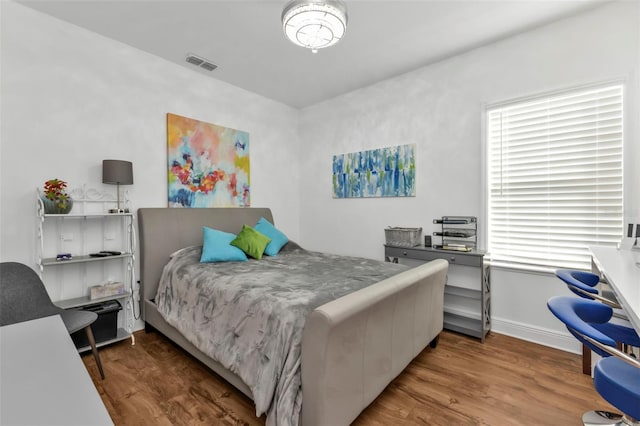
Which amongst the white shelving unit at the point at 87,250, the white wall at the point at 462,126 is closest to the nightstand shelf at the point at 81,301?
the white shelving unit at the point at 87,250

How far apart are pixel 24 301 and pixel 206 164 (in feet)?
6.93

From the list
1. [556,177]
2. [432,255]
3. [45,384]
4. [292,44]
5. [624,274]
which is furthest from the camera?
[432,255]

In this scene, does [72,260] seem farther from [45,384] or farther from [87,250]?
[45,384]

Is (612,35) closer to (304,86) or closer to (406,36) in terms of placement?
(406,36)

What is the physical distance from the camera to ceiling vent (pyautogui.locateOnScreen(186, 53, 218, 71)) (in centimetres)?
319

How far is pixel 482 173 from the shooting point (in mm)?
3035

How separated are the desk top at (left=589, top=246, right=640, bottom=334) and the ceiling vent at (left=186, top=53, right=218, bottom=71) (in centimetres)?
379

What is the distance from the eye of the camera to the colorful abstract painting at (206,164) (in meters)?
3.36

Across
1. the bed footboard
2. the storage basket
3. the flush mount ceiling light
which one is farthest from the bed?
the flush mount ceiling light

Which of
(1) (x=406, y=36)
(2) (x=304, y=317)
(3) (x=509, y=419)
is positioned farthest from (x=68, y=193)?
(3) (x=509, y=419)

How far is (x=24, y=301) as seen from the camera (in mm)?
1984

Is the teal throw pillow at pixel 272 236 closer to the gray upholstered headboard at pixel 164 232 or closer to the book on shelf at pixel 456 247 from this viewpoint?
the gray upholstered headboard at pixel 164 232

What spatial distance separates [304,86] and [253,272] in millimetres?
2661

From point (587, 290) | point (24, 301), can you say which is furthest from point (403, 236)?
point (24, 301)
